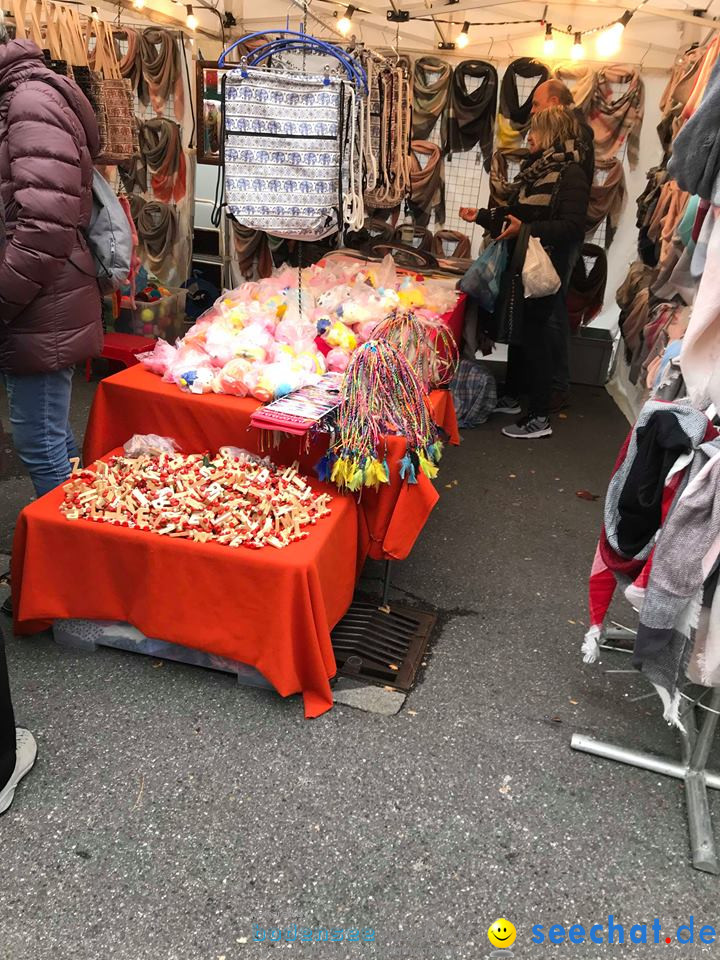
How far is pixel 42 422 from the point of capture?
261 cm

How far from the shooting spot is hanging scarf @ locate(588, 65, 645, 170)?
18.2 ft

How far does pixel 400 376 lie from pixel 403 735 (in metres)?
1.24

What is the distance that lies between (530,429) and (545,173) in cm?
158

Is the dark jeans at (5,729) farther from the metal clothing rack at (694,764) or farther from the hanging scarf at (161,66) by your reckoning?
the hanging scarf at (161,66)

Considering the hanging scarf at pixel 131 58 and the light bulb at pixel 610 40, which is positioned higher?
the light bulb at pixel 610 40

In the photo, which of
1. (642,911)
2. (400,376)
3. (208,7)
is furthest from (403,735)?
(208,7)

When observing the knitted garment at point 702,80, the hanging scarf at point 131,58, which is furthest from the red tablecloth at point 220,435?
the hanging scarf at point 131,58

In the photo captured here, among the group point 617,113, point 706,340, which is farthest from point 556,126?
point 706,340

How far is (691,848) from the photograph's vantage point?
1.96m

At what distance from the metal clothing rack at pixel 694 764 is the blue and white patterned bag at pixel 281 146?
7.25ft

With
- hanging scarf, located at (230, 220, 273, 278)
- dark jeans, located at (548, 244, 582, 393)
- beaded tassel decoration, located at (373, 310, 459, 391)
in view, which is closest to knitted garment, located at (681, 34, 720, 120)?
dark jeans, located at (548, 244, 582, 393)

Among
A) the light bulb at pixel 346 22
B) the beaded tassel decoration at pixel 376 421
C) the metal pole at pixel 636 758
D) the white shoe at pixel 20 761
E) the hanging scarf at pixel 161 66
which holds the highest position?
the light bulb at pixel 346 22

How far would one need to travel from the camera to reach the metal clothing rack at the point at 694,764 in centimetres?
194

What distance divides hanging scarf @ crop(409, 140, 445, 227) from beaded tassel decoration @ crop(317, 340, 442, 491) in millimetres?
4005
